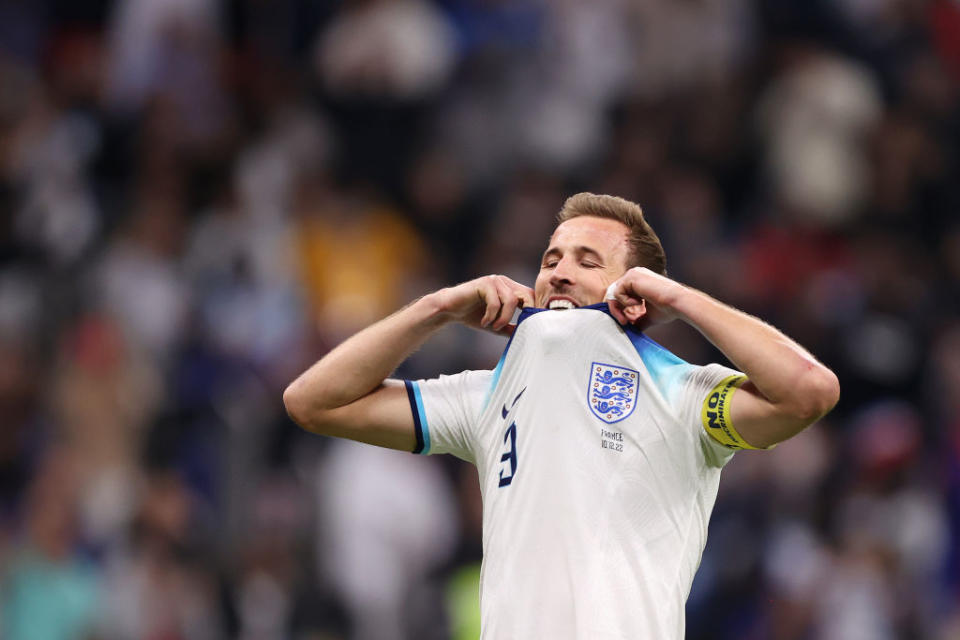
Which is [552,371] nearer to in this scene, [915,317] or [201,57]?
[915,317]

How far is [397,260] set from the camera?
11.7 metres

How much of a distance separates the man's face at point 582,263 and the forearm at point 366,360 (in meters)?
0.39

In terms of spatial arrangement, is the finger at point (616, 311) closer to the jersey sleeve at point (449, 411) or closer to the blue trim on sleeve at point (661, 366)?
the blue trim on sleeve at point (661, 366)

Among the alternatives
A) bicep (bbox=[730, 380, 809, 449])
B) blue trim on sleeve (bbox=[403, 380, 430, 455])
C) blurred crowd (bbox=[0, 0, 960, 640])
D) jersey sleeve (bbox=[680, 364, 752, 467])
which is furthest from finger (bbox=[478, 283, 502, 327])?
blurred crowd (bbox=[0, 0, 960, 640])

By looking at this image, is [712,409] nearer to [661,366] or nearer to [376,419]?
[661,366]

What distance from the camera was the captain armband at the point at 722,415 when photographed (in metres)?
4.50

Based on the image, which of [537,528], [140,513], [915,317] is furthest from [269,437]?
[537,528]

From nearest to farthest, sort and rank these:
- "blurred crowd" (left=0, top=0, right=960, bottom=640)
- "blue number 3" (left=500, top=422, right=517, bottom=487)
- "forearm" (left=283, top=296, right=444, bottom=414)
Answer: "blue number 3" (left=500, top=422, right=517, bottom=487) → "forearm" (left=283, top=296, right=444, bottom=414) → "blurred crowd" (left=0, top=0, right=960, bottom=640)

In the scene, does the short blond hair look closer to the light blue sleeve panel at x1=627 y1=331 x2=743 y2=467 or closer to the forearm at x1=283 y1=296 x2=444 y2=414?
the light blue sleeve panel at x1=627 y1=331 x2=743 y2=467

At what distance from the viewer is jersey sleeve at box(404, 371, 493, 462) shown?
16.6ft

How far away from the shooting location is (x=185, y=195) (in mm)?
11867

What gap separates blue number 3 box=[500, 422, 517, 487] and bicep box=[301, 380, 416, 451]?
1.40 ft

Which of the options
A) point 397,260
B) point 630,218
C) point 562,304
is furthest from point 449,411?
point 397,260

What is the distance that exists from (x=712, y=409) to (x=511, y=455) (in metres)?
0.66
